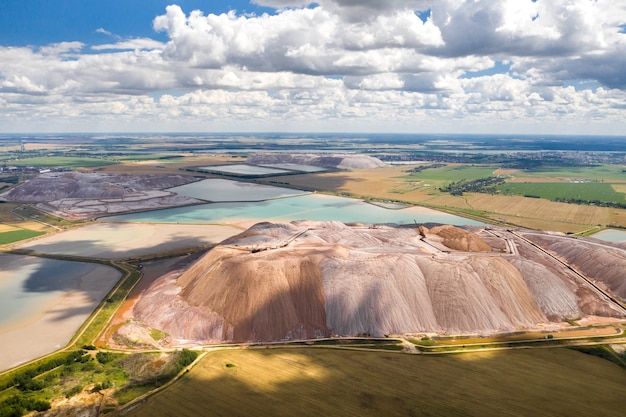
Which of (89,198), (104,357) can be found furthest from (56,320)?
(89,198)

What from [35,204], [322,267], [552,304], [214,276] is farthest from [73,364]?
[35,204]

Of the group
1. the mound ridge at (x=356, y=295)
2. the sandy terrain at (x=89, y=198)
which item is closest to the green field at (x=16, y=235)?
the sandy terrain at (x=89, y=198)

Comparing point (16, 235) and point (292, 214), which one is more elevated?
point (16, 235)

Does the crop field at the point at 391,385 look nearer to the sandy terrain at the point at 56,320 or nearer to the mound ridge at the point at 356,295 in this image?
the mound ridge at the point at 356,295

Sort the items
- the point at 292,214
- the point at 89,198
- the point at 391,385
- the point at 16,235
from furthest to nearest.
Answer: the point at 89,198
the point at 292,214
the point at 16,235
the point at 391,385

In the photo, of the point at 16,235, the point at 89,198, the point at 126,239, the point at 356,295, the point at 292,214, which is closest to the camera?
the point at 356,295

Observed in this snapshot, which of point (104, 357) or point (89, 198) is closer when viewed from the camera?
point (104, 357)

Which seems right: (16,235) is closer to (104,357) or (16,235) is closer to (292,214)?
(292,214)
